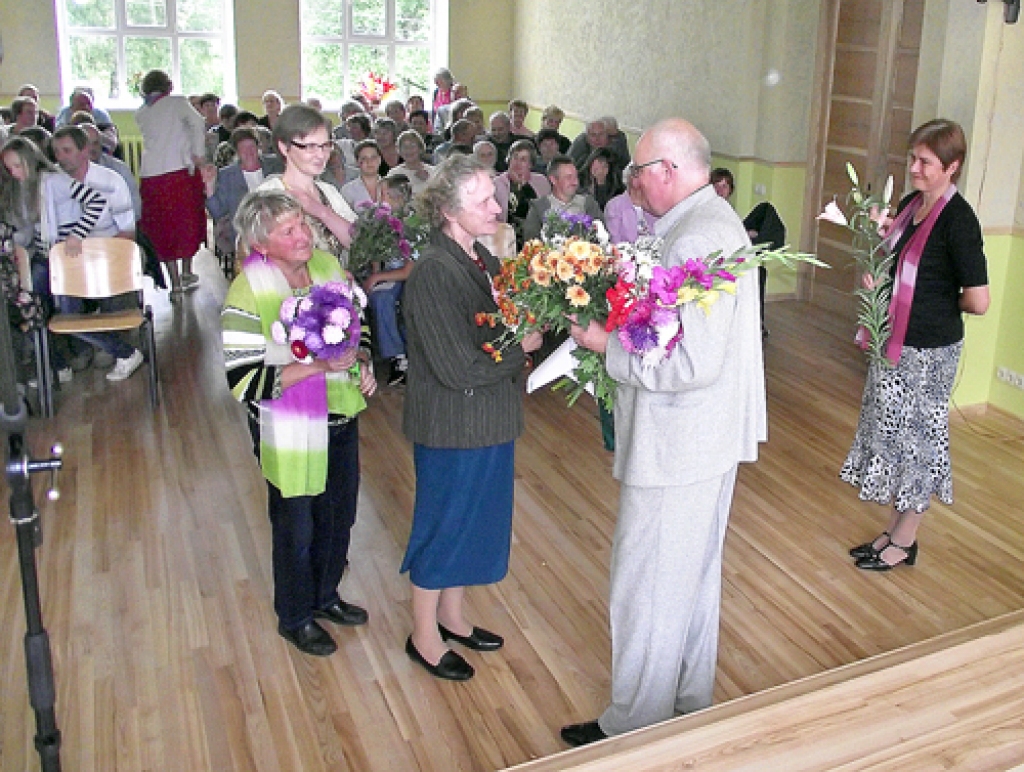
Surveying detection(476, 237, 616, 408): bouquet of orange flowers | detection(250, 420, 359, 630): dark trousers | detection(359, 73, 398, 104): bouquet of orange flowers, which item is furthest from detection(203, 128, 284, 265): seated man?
detection(359, 73, 398, 104): bouquet of orange flowers

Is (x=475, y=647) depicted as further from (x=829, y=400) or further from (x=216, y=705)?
(x=829, y=400)

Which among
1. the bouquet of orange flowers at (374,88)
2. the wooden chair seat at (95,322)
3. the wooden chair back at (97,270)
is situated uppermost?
the bouquet of orange flowers at (374,88)

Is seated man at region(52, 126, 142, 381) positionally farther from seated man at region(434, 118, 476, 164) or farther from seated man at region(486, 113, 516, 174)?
seated man at region(486, 113, 516, 174)

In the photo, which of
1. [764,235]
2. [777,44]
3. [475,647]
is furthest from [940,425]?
[777,44]

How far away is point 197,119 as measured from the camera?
344 inches

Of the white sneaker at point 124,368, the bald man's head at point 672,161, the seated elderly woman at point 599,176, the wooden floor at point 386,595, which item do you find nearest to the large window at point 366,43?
the seated elderly woman at point 599,176

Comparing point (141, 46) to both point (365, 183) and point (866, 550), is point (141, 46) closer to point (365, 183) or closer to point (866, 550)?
point (365, 183)

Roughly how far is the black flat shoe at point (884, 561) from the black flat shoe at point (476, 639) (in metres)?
1.66

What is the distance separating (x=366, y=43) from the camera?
14711mm

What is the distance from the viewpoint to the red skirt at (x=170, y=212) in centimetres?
858

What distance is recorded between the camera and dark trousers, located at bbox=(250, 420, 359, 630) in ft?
11.8

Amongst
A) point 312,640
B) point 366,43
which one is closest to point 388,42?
point 366,43

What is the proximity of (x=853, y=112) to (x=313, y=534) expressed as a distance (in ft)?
21.3

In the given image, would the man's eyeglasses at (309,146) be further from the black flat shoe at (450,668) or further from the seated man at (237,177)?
the seated man at (237,177)
